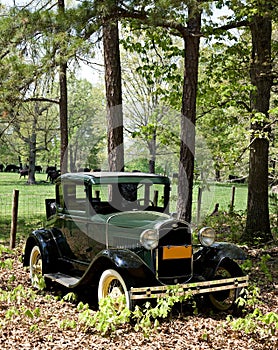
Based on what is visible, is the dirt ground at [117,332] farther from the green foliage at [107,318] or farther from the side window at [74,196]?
the side window at [74,196]

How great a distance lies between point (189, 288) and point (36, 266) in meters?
2.59

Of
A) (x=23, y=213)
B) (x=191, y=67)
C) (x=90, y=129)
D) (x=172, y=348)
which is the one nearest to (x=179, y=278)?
(x=172, y=348)

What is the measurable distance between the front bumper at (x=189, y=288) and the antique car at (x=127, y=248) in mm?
10

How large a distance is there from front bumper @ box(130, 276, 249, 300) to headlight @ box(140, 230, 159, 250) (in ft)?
1.58

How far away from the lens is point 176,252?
5.49 metres

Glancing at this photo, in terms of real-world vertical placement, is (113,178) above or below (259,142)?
below

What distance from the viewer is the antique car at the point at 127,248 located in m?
5.27

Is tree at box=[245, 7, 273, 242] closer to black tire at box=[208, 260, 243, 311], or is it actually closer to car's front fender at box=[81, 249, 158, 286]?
black tire at box=[208, 260, 243, 311]

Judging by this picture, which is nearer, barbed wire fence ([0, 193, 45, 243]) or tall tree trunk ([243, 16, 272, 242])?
tall tree trunk ([243, 16, 272, 242])

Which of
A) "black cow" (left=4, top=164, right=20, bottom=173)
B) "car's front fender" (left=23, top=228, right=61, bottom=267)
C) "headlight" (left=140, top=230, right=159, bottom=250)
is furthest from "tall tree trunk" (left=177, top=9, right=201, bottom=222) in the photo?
"black cow" (left=4, top=164, right=20, bottom=173)

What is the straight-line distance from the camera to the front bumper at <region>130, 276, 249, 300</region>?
16.3ft

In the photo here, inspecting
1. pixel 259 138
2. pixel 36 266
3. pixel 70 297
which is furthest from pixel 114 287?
pixel 259 138

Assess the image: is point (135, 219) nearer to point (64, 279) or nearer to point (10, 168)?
point (64, 279)

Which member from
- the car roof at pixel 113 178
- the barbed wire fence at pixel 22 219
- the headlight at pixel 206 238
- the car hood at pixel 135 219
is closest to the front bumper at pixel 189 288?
the headlight at pixel 206 238
